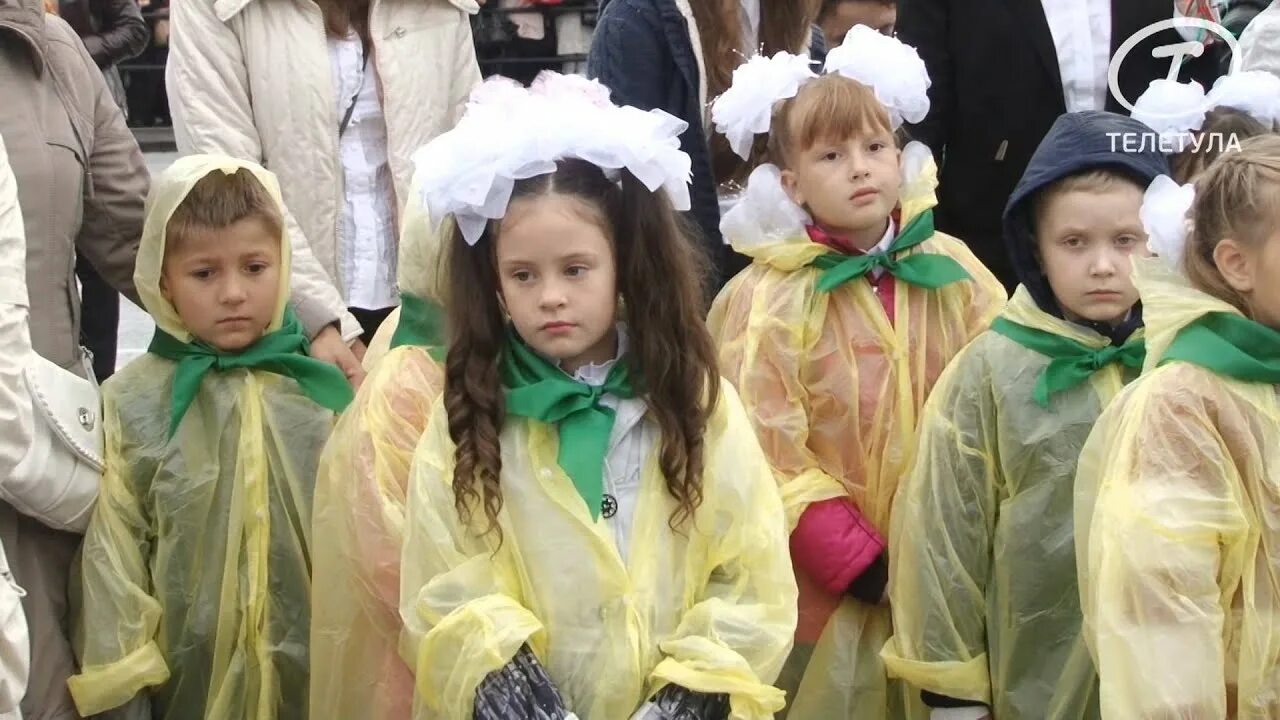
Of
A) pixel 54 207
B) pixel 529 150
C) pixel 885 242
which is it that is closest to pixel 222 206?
pixel 54 207

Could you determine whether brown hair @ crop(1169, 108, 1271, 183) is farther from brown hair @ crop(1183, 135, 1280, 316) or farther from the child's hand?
the child's hand

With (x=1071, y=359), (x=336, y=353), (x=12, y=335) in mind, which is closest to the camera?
(x=12, y=335)

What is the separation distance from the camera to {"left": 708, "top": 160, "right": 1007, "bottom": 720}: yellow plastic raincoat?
3320 millimetres

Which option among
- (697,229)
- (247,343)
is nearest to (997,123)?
(697,229)

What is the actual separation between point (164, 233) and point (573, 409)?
43.9 inches

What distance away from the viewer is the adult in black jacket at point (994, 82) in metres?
3.94

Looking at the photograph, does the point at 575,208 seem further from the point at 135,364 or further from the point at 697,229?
the point at 135,364

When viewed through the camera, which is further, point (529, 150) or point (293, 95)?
point (293, 95)

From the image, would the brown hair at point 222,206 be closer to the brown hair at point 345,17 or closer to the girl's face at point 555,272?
the brown hair at point 345,17

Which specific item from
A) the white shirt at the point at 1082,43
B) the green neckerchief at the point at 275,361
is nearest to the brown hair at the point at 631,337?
the green neckerchief at the point at 275,361

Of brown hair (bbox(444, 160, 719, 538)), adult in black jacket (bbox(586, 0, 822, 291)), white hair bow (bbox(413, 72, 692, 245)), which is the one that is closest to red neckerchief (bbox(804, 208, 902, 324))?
adult in black jacket (bbox(586, 0, 822, 291))

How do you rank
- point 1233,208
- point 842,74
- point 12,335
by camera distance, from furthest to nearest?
point 842,74
point 12,335
point 1233,208

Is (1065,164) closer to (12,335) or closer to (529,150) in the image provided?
(529,150)

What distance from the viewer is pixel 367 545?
3156 mm
